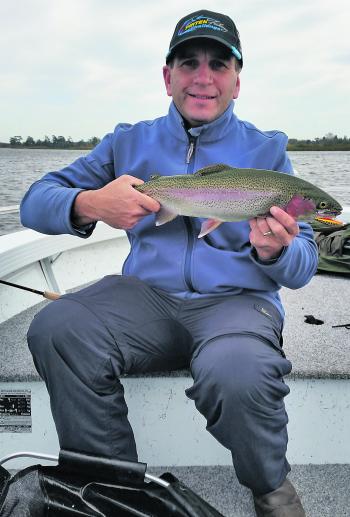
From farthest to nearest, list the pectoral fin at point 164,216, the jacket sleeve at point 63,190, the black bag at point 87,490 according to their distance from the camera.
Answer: the jacket sleeve at point 63,190
the pectoral fin at point 164,216
the black bag at point 87,490

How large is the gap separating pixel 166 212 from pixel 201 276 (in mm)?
312

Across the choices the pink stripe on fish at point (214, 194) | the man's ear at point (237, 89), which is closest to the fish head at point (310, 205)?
the pink stripe on fish at point (214, 194)

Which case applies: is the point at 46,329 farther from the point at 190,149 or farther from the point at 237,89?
the point at 237,89

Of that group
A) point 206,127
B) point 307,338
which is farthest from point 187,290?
point 307,338

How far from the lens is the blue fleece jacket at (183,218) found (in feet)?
7.07

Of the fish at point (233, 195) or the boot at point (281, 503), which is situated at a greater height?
the fish at point (233, 195)

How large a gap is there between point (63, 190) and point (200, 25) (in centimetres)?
90

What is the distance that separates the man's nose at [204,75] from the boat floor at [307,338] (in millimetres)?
1248

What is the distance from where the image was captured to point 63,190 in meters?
2.19

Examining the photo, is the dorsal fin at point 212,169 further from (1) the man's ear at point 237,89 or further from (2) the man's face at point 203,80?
(1) the man's ear at point 237,89

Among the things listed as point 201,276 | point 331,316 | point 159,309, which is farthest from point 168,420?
point 331,316

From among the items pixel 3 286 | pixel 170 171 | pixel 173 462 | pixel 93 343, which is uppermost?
pixel 170 171

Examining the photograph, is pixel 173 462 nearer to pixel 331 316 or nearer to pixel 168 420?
pixel 168 420

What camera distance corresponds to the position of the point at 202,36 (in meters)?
2.15
